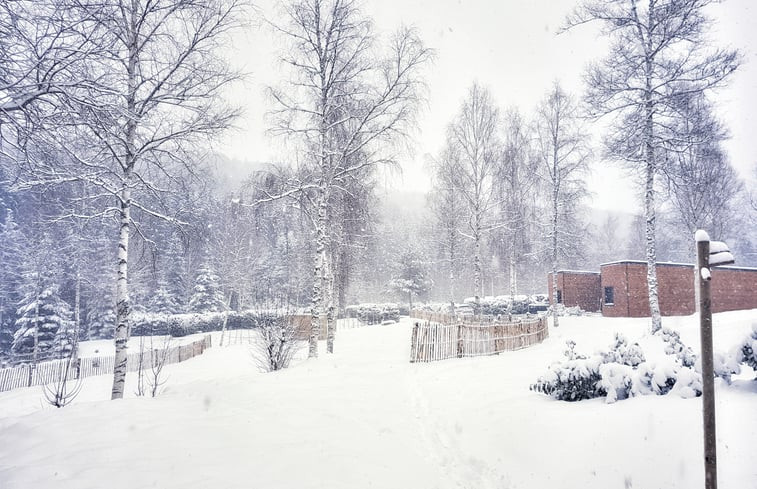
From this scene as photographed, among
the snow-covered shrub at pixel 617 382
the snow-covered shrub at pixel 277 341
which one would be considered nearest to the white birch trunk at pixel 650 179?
the snow-covered shrub at pixel 617 382

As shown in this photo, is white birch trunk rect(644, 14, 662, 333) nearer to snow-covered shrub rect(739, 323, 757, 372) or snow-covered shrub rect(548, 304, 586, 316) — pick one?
snow-covered shrub rect(739, 323, 757, 372)

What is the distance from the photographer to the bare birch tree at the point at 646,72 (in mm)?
10750

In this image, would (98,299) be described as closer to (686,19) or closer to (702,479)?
(702,479)

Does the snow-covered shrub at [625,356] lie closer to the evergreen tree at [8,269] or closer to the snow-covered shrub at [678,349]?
the snow-covered shrub at [678,349]

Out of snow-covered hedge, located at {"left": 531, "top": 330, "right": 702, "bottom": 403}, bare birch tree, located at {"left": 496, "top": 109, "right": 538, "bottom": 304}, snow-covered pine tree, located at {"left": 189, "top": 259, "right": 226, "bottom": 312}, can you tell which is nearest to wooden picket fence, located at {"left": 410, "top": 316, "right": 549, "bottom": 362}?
snow-covered hedge, located at {"left": 531, "top": 330, "right": 702, "bottom": 403}

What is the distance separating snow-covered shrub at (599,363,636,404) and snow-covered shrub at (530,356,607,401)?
0.16 m

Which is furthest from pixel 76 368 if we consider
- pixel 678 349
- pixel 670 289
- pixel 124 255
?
pixel 670 289

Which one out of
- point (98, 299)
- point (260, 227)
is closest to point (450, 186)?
point (260, 227)

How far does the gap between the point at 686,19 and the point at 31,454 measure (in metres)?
17.2

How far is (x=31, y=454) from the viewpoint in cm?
350

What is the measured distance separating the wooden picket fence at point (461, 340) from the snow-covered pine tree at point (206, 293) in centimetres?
2778

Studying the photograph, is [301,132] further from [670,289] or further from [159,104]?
[670,289]

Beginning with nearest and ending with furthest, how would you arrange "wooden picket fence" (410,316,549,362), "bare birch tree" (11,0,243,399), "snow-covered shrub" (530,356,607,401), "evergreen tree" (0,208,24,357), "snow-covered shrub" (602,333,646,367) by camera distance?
A: "snow-covered shrub" (530,356,607,401), "snow-covered shrub" (602,333,646,367), "bare birch tree" (11,0,243,399), "wooden picket fence" (410,316,549,362), "evergreen tree" (0,208,24,357)

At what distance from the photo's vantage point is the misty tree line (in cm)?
456
